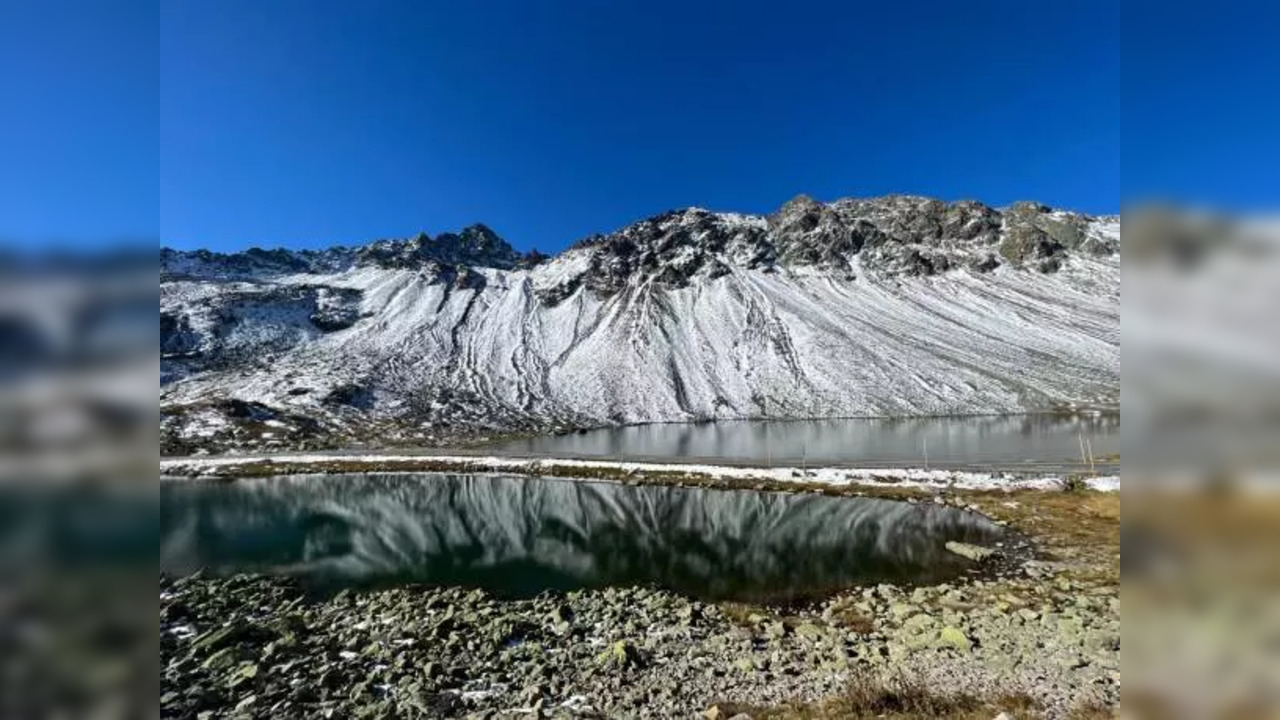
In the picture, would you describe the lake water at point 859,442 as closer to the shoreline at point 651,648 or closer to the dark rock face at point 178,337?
the shoreline at point 651,648

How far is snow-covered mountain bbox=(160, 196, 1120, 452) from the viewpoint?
115812 millimetres

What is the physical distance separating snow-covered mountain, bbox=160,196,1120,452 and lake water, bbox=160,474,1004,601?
5208cm

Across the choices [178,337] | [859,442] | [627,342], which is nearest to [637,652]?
[859,442]

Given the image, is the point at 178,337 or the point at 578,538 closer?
the point at 578,538

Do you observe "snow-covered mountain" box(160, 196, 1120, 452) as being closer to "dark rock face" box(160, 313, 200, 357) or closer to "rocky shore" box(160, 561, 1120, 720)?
"dark rock face" box(160, 313, 200, 357)

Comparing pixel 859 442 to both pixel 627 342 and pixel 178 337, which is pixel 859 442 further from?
pixel 178 337

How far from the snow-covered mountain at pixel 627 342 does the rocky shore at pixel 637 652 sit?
77.3 m

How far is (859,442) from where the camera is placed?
245 feet

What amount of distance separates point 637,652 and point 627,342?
13525cm

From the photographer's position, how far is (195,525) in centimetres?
4147

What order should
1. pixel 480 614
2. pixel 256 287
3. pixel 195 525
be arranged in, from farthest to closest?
pixel 256 287
pixel 195 525
pixel 480 614
